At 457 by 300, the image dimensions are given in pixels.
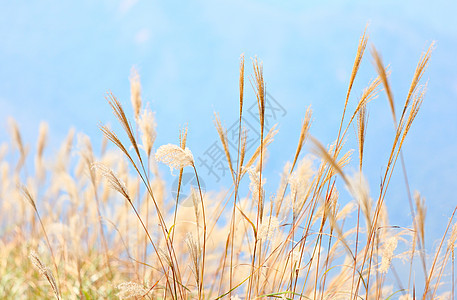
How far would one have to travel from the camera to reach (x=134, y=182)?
2736 millimetres

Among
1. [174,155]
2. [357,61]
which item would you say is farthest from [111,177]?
[357,61]

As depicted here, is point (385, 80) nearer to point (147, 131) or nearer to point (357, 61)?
point (357, 61)

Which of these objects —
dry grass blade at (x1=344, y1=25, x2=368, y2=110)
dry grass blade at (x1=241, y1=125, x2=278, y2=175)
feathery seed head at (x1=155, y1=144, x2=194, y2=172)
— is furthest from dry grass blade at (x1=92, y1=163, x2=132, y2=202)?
dry grass blade at (x1=344, y1=25, x2=368, y2=110)

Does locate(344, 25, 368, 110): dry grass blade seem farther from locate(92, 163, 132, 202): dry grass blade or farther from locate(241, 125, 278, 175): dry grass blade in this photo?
locate(92, 163, 132, 202): dry grass blade

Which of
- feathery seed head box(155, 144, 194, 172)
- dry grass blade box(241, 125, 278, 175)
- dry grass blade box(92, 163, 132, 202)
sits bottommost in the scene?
dry grass blade box(92, 163, 132, 202)

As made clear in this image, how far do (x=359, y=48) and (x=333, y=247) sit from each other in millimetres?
854

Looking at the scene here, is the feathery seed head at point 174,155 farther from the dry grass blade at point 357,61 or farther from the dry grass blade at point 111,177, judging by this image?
the dry grass blade at point 357,61

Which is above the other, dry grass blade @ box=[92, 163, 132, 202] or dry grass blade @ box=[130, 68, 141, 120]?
dry grass blade @ box=[130, 68, 141, 120]

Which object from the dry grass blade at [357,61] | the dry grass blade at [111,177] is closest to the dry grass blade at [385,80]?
the dry grass blade at [357,61]

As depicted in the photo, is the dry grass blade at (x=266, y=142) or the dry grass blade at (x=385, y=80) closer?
the dry grass blade at (x=385, y=80)

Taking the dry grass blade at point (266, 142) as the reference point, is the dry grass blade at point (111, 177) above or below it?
below

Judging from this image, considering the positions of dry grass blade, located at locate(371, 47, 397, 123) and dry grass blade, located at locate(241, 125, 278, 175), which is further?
dry grass blade, located at locate(241, 125, 278, 175)

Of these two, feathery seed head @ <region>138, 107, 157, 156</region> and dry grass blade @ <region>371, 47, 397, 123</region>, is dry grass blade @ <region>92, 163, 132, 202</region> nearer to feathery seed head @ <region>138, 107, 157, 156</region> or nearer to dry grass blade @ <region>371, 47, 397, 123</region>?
feathery seed head @ <region>138, 107, 157, 156</region>

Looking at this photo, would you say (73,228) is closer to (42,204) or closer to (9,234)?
(42,204)
